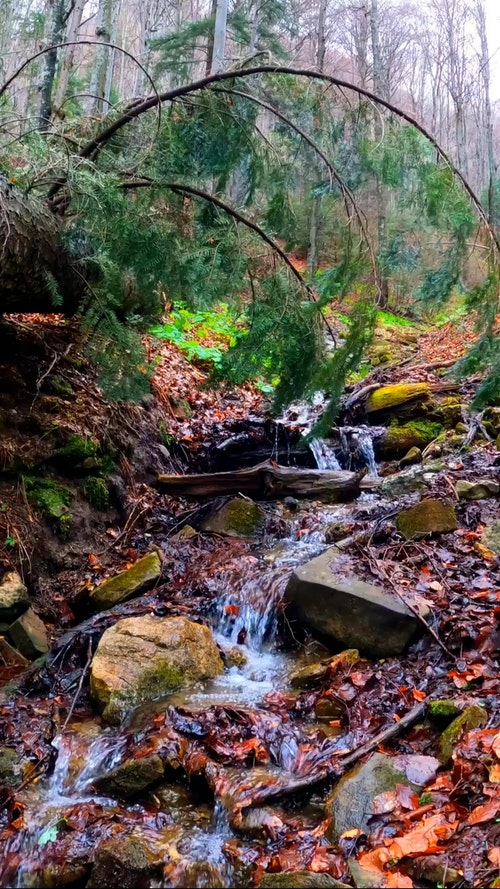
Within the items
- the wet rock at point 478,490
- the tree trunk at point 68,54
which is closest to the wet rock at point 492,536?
the wet rock at point 478,490

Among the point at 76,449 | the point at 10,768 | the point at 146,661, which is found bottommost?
the point at 10,768

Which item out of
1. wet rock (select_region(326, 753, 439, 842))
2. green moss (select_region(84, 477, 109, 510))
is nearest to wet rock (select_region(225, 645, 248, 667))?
wet rock (select_region(326, 753, 439, 842))

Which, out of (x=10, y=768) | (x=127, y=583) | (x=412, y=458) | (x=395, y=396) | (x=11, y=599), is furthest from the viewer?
(x=395, y=396)

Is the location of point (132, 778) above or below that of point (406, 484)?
below

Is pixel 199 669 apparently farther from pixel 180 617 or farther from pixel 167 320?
pixel 167 320

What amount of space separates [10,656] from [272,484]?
3.97 metres

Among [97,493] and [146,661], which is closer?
[146,661]

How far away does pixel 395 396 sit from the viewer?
10.1m

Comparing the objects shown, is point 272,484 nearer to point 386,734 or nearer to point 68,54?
point 386,734

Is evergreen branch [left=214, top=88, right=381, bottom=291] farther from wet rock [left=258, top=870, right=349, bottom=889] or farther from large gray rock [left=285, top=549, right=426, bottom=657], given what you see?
wet rock [left=258, top=870, right=349, bottom=889]

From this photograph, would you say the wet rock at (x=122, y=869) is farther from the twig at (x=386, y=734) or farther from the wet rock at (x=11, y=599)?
the wet rock at (x=11, y=599)

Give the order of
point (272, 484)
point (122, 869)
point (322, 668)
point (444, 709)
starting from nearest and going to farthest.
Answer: point (122, 869)
point (444, 709)
point (322, 668)
point (272, 484)

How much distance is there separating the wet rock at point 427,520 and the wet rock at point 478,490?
56 centimetres

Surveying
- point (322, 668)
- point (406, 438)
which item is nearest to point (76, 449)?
point (322, 668)
